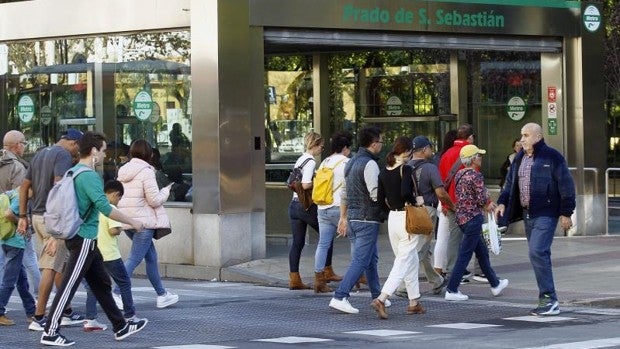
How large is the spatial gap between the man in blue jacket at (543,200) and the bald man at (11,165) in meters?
5.00

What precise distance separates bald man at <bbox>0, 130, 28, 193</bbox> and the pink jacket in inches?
42.0

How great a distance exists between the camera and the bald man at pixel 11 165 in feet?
46.6

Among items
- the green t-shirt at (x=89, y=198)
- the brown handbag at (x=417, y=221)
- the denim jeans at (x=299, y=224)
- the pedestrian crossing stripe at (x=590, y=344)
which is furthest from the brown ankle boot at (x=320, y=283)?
the pedestrian crossing stripe at (x=590, y=344)

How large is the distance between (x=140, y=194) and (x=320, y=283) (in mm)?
2720

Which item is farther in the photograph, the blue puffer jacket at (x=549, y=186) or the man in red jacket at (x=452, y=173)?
the man in red jacket at (x=452, y=173)

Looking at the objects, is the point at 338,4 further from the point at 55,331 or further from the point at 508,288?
the point at 55,331

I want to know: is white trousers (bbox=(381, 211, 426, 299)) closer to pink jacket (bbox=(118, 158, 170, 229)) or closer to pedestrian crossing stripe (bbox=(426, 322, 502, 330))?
pedestrian crossing stripe (bbox=(426, 322, 502, 330))

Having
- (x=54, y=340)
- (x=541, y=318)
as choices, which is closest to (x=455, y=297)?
(x=541, y=318)

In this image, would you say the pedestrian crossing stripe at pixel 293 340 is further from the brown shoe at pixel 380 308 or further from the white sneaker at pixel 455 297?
the white sneaker at pixel 455 297

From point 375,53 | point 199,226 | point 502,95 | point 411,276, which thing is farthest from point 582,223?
point 411,276

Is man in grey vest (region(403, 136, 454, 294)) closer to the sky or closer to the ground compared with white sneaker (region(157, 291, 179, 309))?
closer to the sky

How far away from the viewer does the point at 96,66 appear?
21.3 m

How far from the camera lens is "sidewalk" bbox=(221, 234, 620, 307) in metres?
15.6

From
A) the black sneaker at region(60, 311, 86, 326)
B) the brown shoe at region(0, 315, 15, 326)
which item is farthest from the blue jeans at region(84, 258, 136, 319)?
the brown shoe at region(0, 315, 15, 326)
